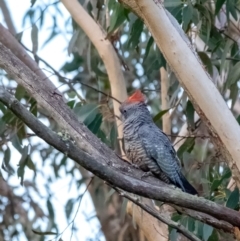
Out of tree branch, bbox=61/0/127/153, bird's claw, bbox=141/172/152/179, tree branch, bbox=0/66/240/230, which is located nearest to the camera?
tree branch, bbox=0/66/240/230

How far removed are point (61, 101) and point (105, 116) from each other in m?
0.87

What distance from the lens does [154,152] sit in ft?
8.30

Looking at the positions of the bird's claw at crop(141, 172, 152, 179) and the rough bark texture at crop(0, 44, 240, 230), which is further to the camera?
the bird's claw at crop(141, 172, 152, 179)

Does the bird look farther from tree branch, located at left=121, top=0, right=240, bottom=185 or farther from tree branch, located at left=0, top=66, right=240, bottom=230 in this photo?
tree branch, located at left=121, top=0, right=240, bottom=185

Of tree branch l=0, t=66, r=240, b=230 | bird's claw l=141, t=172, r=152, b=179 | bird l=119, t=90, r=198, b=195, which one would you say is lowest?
tree branch l=0, t=66, r=240, b=230

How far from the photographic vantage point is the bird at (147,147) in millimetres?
2469

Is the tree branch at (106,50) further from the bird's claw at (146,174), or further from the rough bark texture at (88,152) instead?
the rough bark texture at (88,152)

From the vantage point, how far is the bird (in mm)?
2469

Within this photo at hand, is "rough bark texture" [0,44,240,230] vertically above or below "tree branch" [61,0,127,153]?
below

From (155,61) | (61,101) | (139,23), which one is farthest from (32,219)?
(61,101)

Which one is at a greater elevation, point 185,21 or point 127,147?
point 185,21

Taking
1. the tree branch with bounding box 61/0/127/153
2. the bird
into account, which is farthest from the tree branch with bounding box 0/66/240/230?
the tree branch with bounding box 61/0/127/153

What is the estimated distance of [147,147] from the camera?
254 centimetres

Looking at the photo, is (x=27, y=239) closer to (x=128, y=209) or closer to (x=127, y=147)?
(x=128, y=209)
